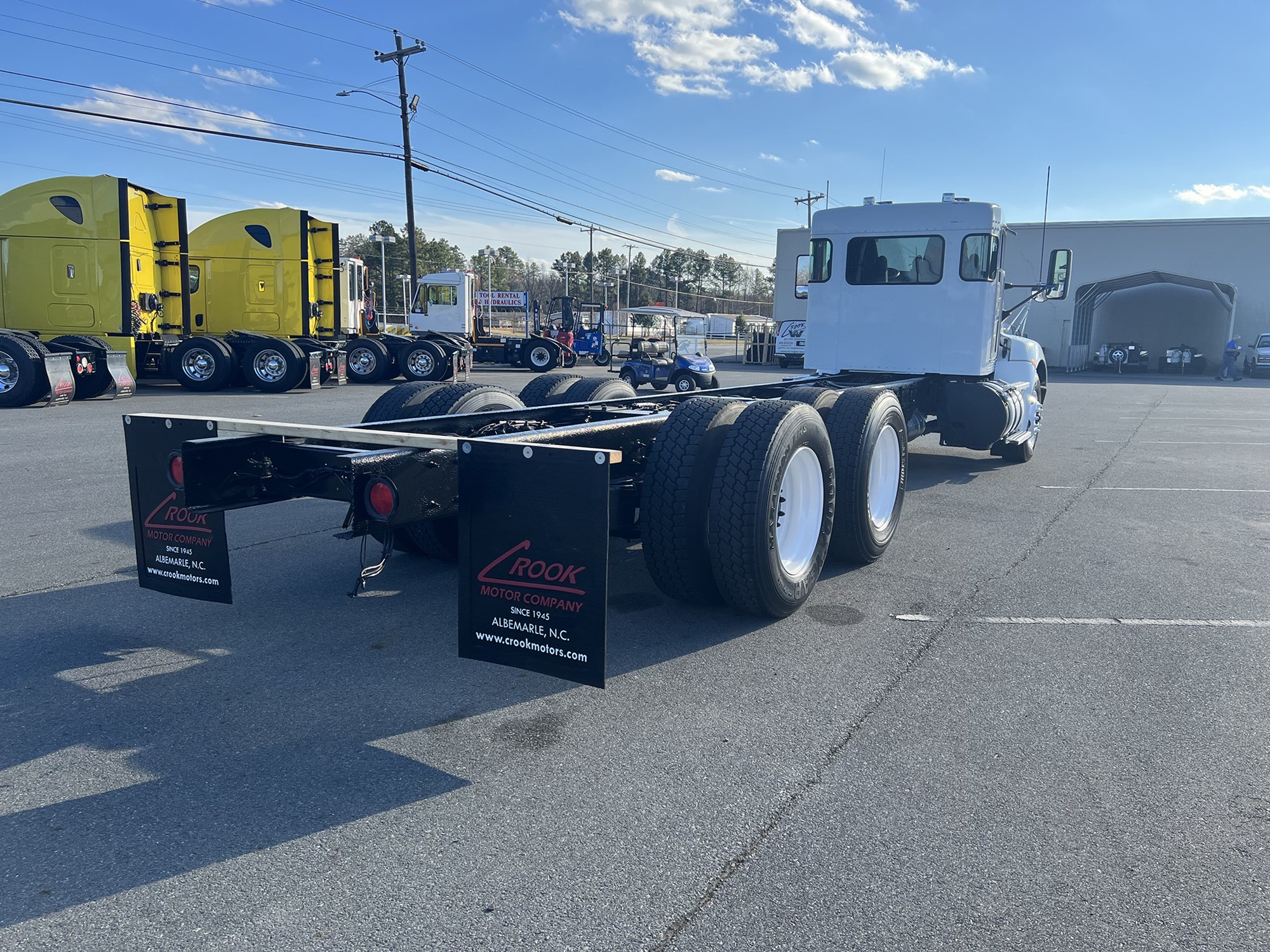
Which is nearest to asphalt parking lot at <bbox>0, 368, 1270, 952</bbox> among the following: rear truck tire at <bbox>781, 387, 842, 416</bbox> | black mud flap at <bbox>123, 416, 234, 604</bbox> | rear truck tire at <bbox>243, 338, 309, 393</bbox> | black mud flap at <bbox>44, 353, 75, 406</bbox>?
black mud flap at <bbox>123, 416, 234, 604</bbox>

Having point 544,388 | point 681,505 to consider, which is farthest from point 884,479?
point 544,388

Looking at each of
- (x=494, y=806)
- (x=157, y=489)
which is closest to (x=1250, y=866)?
A: (x=494, y=806)

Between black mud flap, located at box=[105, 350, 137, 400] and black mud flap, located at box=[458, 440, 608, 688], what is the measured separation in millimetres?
15511

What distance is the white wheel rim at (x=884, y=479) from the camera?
20.1 ft

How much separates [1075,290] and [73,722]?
1747 inches

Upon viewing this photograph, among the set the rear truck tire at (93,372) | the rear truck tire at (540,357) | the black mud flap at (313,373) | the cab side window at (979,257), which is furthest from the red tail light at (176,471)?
the rear truck tire at (540,357)

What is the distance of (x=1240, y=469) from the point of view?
10.8 metres

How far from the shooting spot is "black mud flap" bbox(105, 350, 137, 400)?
1620 centimetres

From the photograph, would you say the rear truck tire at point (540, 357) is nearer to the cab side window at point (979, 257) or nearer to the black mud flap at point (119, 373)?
the black mud flap at point (119, 373)

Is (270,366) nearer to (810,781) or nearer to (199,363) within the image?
(199,363)

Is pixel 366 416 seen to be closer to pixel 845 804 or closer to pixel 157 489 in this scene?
pixel 157 489

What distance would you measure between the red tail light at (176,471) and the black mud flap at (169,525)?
0.05m

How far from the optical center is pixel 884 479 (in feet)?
20.7

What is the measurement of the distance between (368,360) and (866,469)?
733 inches
